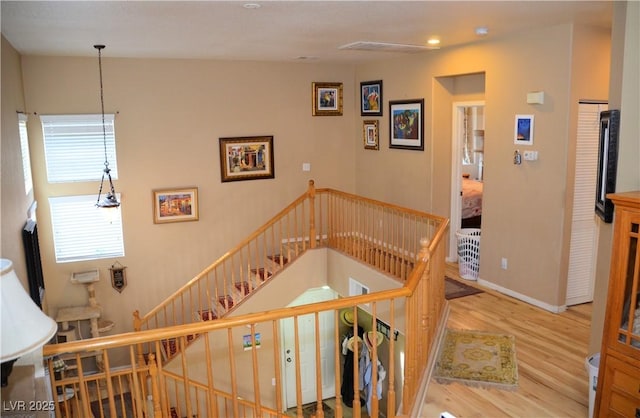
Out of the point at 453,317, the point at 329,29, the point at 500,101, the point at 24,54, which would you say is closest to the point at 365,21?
the point at 329,29

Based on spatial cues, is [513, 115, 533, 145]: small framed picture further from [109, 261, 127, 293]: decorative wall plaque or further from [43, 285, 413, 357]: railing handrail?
[109, 261, 127, 293]: decorative wall plaque

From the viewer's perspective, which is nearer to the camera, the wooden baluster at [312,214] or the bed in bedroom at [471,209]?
the wooden baluster at [312,214]

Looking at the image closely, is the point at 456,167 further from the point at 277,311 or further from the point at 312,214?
the point at 277,311

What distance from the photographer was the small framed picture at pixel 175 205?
7.03 meters

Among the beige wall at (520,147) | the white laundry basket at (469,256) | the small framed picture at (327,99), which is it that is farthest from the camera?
the small framed picture at (327,99)

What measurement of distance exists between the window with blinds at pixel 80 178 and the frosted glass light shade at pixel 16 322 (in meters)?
4.68

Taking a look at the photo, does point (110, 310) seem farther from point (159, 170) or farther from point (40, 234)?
point (159, 170)

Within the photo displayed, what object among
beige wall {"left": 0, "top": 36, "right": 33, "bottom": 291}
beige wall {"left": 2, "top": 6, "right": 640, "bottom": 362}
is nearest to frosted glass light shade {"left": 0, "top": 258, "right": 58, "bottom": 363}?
beige wall {"left": 0, "top": 36, "right": 33, "bottom": 291}

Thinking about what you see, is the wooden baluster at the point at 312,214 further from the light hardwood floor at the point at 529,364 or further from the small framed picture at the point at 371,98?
the light hardwood floor at the point at 529,364

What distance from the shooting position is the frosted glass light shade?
5.98 ft

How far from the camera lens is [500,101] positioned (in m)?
5.59

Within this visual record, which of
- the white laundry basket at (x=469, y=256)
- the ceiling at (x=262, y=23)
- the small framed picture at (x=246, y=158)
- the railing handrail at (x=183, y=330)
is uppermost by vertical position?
the ceiling at (x=262, y=23)

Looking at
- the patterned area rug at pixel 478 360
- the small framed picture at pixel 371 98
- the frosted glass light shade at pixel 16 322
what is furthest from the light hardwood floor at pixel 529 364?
the small framed picture at pixel 371 98

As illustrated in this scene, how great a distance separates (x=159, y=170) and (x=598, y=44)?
18.0ft
